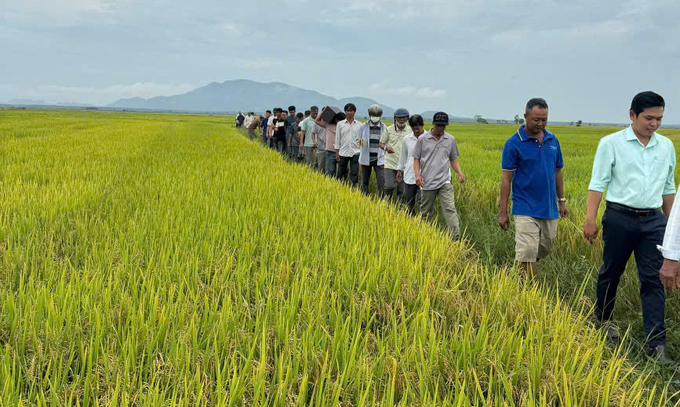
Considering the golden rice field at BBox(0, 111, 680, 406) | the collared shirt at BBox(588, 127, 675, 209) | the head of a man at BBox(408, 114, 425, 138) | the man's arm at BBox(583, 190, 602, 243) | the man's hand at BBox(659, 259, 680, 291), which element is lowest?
the golden rice field at BBox(0, 111, 680, 406)

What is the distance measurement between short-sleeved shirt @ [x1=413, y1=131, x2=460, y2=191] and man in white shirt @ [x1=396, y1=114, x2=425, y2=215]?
0.38 meters

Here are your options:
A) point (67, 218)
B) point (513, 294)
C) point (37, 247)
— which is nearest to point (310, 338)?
point (513, 294)

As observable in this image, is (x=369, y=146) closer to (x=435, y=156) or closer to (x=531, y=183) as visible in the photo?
(x=435, y=156)

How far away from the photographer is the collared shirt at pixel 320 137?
8.76m

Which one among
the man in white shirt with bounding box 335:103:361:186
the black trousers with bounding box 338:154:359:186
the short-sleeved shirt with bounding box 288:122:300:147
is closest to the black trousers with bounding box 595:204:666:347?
the man in white shirt with bounding box 335:103:361:186

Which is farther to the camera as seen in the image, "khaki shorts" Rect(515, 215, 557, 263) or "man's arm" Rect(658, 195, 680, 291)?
"khaki shorts" Rect(515, 215, 557, 263)

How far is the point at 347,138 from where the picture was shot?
732 cm

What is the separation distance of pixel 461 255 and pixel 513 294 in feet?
2.53

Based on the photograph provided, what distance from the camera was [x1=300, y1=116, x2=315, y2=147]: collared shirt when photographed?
31.1ft

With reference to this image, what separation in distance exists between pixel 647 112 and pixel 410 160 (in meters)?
3.11

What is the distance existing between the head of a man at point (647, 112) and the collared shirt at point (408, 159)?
282cm

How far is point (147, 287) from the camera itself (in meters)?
2.00

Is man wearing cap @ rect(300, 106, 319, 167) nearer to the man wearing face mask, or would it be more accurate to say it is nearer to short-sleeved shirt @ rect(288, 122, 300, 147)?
short-sleeved shirt @ rect(288, 122, 300, 147)

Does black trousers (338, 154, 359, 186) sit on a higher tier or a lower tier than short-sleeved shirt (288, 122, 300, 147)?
lower
